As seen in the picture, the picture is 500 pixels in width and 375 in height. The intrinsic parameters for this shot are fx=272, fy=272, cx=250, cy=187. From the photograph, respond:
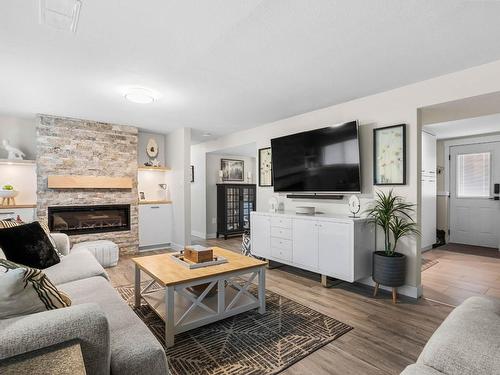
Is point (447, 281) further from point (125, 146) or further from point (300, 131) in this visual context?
point (125, 146)

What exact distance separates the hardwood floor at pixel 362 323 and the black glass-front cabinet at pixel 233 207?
111 inches

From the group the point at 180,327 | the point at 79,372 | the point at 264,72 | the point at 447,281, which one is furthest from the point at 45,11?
the point at 447,281

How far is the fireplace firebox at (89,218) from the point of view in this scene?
4348mm

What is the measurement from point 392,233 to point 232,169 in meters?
4.55

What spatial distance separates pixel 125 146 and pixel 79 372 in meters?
4.59

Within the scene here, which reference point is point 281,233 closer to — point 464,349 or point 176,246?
point 176,246

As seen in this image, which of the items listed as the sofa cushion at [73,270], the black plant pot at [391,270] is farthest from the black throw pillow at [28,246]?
the black plant pot at [391,270]

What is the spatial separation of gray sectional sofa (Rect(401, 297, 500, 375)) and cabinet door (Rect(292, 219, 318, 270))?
6.96 feet

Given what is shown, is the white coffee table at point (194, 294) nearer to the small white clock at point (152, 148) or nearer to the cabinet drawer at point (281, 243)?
the cabinet drawer at point (281, 243)

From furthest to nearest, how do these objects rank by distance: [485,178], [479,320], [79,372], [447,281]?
[485,178] → [447,281] → [479,320] → [79,372]

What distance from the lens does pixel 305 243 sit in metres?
3.44

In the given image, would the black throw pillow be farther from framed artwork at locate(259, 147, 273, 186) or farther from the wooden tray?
framed artwork at locate(259, 147, 273, 186)

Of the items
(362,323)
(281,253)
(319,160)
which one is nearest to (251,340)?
(362,323)

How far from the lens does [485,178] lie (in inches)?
208
